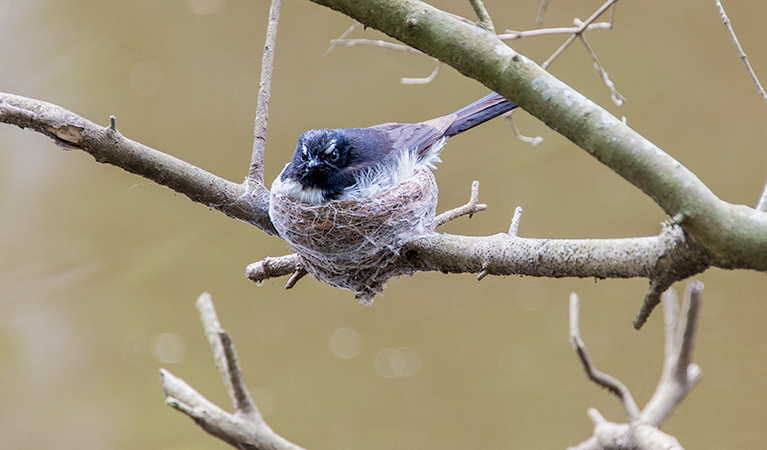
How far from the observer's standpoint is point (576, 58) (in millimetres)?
3381

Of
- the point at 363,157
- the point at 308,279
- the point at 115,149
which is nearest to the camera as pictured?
the point at 115,149

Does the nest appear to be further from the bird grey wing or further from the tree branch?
the tree branch

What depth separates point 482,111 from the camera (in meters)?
1.66

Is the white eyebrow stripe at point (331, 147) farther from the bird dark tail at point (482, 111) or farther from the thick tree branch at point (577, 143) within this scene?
the thick tree branch at point (577, 143)

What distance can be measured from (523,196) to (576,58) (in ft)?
2.49

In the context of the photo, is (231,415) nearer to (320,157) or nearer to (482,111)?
(320,157)

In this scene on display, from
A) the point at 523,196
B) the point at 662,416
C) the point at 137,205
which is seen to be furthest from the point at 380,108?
the point at 662,416

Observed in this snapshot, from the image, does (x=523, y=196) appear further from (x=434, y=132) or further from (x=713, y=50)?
(x=434, y=132)

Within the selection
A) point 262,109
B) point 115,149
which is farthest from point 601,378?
point 115,149

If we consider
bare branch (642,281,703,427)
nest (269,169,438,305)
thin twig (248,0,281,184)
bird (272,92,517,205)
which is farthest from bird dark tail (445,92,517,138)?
bare branch (642,281,703,427)

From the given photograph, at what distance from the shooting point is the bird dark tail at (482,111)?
1.63 metres

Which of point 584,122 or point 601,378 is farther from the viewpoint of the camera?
point 601,378

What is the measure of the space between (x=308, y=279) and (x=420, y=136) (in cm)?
199

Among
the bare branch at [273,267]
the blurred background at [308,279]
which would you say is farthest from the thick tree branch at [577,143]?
the blurred background at [308,279]
